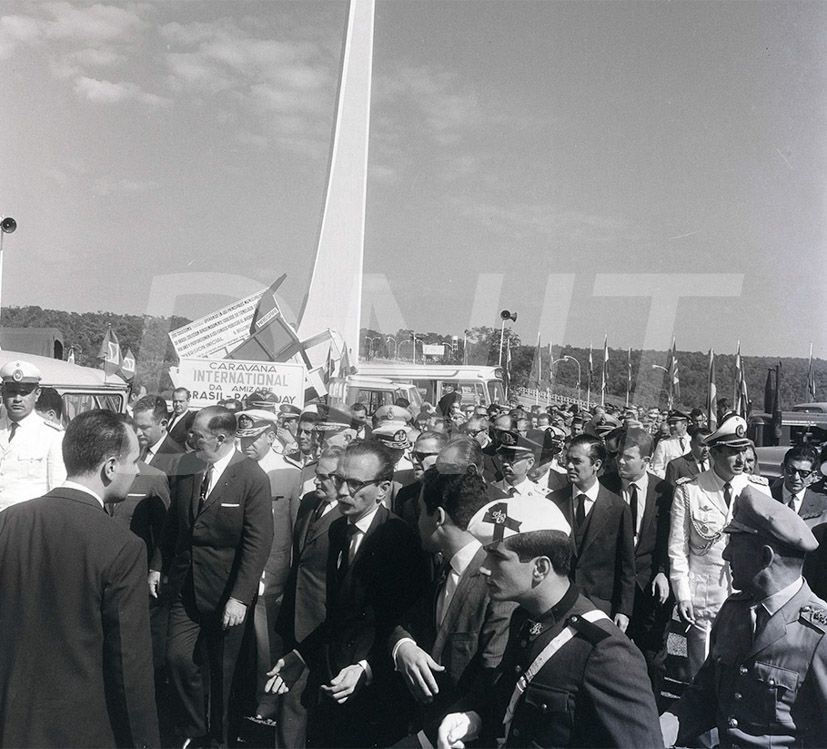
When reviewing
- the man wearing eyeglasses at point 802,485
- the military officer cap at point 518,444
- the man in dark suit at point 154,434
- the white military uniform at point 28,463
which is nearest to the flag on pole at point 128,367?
the man in dark suit at point 154,434

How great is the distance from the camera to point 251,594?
3848 mm

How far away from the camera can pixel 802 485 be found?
4.55m

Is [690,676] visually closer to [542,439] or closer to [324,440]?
[542,439]

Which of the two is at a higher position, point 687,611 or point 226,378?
point 226,378

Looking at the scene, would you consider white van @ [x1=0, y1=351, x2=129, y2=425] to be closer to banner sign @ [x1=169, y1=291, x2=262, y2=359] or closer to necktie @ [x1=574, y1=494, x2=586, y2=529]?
banner sign @ [x1=169, y1=291, x2=262, y2=359]

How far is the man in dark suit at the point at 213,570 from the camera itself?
3.89 m

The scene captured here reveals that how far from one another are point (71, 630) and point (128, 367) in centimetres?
920

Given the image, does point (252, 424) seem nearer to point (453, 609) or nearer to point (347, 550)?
point (347, 550)

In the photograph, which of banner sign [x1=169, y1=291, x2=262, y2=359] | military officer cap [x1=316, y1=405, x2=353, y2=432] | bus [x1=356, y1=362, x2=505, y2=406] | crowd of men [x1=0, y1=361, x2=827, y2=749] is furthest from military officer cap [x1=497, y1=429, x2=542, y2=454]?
bus [x1=356, y1=362, x2=505, y2=406]

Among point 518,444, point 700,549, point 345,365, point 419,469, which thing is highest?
point 345,365

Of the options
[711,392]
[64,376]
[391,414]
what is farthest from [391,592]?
[711,392]

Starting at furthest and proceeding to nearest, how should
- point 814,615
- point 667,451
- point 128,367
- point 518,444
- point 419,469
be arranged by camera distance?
1. point 128,367
2. point 667,451
3. point 419,469
4. point 518,444
5. point 814,615

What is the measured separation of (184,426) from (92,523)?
323 centimetres

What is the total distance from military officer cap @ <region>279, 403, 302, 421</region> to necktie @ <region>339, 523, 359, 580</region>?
4483mm
